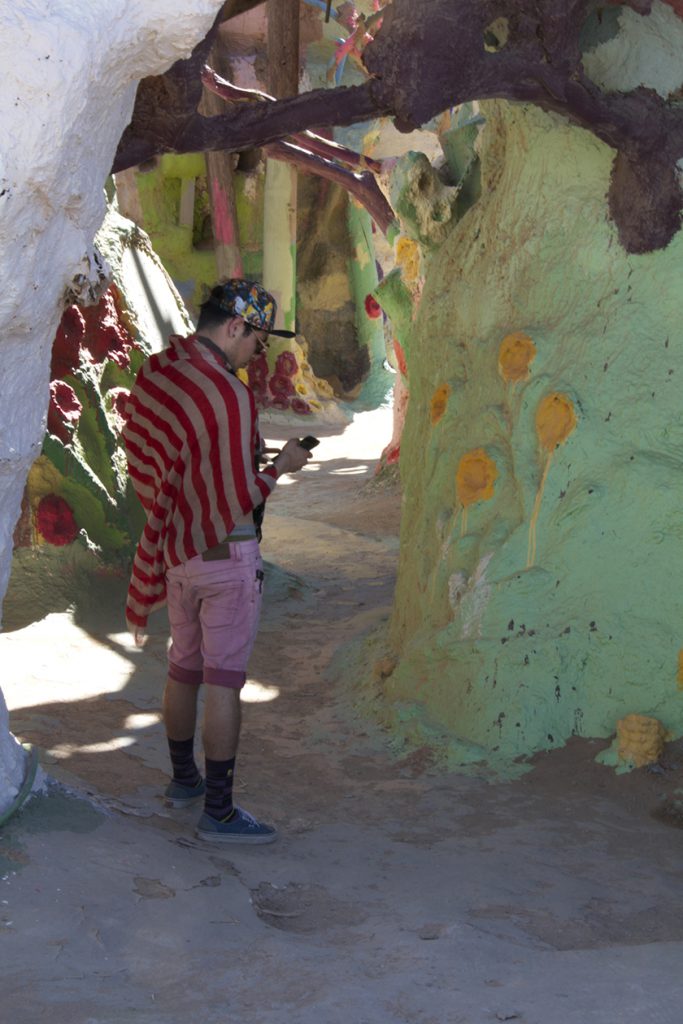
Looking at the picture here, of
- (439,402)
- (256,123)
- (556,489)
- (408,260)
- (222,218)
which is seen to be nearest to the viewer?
(256,123)

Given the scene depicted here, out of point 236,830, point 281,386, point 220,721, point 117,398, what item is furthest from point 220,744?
point 281,386

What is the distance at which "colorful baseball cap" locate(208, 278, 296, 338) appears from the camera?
320 cm

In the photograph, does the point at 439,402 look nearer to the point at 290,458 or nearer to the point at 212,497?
the point at 290,458

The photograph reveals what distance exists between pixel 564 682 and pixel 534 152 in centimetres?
187

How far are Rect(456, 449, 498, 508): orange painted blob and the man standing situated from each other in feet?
3.65

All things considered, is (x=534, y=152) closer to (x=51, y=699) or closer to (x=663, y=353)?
(x=663, y=353)

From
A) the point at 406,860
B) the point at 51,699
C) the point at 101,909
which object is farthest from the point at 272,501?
the point at 101,909

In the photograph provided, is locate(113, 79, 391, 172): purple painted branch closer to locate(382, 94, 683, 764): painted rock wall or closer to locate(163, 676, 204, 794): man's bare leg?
locate(382, 94, 683, 764): painted rock wall

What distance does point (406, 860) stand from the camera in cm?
322

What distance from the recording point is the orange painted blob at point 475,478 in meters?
4.18

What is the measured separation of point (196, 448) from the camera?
3135 millimetres

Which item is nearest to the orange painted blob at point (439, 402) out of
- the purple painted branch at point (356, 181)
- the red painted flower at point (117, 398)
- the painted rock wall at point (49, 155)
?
the red painted flower at point (117, 398)

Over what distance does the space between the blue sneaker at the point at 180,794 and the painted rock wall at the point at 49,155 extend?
86 centimetres

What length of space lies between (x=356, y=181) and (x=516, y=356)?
5.42 metres
